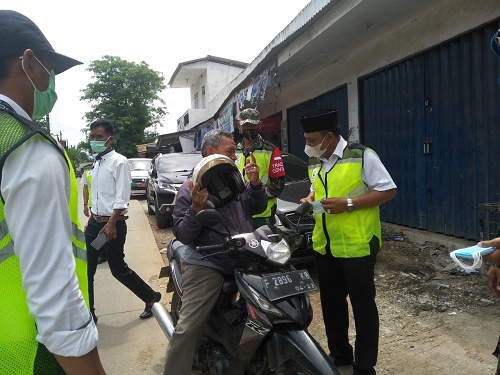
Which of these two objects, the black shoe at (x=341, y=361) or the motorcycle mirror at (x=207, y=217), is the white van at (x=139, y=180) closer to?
the black shoe at (x=341, y=361)

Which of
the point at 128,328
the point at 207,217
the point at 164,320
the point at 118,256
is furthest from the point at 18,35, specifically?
the point at 128,328

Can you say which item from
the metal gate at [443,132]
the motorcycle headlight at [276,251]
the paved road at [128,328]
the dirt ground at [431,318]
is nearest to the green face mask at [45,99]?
the motorcycle headlight at [276,251]

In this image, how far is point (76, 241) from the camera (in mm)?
1284

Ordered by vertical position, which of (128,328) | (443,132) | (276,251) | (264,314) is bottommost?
(128,328)

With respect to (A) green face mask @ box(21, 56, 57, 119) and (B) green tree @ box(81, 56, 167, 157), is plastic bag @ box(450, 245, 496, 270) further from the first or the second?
(B) green tree @ box(81, 56, 167, 157)

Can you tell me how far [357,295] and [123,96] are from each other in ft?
98.3

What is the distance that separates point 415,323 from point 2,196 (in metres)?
3.51

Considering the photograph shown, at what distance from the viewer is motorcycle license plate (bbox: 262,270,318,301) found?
192 cm

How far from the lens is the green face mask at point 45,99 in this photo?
131 centimetres

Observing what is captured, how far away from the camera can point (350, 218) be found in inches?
97.7

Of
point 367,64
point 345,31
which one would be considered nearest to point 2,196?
point 345,31

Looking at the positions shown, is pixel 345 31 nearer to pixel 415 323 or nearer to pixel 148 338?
pixel 415 323

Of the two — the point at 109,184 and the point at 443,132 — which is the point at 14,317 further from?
the point at 443,132

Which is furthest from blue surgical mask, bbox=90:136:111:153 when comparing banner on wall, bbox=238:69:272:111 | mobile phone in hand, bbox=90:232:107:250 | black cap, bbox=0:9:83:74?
banner on wall, bbox=238:69:272:111
